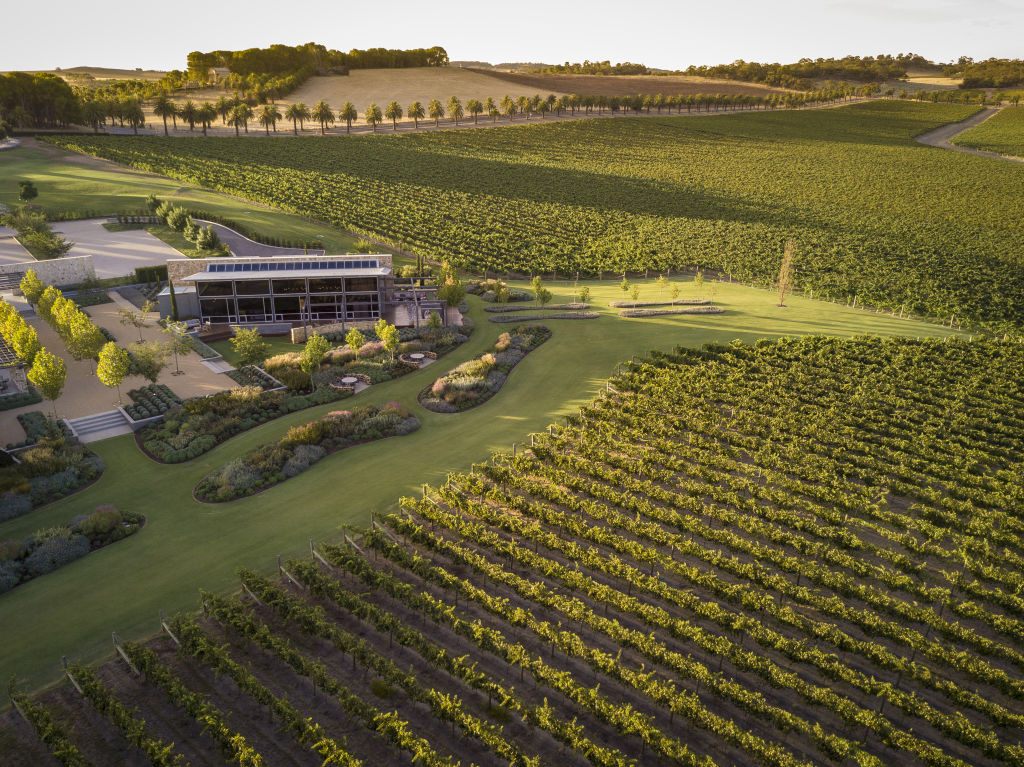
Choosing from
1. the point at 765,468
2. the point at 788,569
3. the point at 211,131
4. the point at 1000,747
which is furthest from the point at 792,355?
the point at 211,131

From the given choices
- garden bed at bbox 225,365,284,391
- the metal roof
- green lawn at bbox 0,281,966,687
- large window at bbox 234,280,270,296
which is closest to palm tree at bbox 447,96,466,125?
the metal roof

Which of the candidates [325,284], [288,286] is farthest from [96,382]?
[325,284]

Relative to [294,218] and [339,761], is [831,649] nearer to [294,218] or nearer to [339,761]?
[339,761]

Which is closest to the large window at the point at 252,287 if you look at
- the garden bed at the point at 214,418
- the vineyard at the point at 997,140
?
the garden bed at the point at 214,418

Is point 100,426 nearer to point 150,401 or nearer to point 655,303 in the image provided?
point 150,401

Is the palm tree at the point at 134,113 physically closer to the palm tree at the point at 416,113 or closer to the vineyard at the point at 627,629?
the palm tree at the point at 416,113

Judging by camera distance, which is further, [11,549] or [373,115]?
[373,115]
